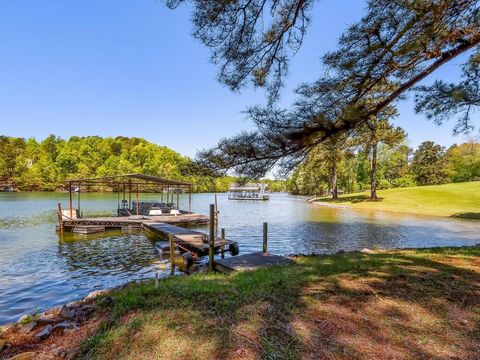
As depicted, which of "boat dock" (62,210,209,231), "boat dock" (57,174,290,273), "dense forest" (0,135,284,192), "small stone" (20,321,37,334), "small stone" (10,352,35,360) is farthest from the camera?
"dense forest" (0,135,284,192)

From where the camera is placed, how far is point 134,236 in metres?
16.8

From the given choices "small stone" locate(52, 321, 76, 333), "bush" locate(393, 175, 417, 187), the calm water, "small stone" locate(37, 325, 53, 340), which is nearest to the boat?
"bush" locate(393, 175, 417, 187)

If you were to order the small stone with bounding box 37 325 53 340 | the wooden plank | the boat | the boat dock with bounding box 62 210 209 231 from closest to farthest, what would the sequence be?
the small stone with bounding box 37 325 53 340
the wooden plank
the boat dock with bounding box 62 210 209 231
the boat

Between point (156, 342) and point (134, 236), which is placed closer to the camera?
point (156, 342)

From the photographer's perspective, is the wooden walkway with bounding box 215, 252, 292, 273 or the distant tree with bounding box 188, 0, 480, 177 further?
the wooden walkway with bounding box 215, 252, 292, 273

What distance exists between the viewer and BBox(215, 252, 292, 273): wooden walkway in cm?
798

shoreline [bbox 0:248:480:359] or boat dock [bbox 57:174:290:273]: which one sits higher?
shoreline [bbox 0:248:480:359]

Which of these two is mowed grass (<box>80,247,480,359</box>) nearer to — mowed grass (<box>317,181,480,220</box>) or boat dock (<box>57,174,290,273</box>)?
boat dock (<box>57,174,290,273</box>)

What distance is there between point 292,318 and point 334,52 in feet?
16.9

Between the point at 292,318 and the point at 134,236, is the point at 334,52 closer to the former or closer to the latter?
the point at 292,318

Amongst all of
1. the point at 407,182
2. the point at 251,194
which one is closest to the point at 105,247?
the point at 251,194

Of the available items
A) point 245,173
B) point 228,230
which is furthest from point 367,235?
point 245,173

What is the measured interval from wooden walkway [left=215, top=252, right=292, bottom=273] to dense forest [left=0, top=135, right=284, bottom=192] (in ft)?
162

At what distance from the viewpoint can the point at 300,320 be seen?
354cm
